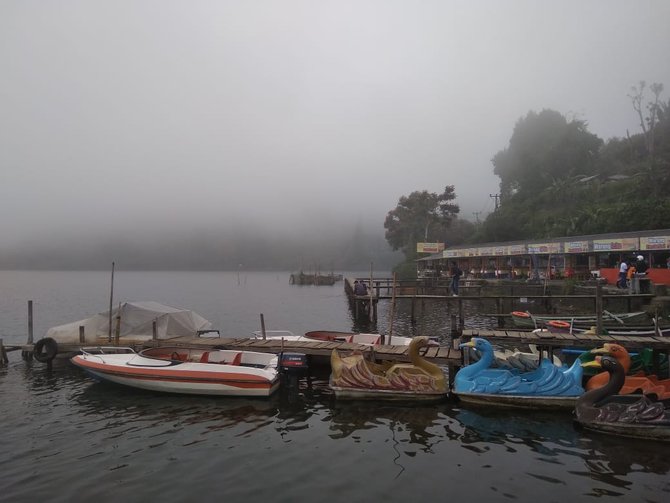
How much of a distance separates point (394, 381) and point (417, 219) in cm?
7466

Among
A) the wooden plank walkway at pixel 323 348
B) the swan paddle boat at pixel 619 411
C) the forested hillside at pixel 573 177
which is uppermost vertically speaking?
the forested hillside at pixel 573 177

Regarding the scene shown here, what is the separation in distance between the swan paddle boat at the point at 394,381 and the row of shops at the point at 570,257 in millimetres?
24703

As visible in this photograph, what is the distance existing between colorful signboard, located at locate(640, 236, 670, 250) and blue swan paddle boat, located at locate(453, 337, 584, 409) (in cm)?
3044

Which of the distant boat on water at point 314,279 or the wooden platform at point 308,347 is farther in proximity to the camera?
the distant boat on water at point 314,279

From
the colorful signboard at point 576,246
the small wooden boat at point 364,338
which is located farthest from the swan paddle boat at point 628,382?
the colorful signboard at point 576,246

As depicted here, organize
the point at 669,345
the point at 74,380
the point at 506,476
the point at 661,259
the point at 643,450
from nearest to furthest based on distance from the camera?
1. the point at 506,476
2. the point at 643,450
3. the point at 669,345
4. the point at 74,380
5. the point at 661,259

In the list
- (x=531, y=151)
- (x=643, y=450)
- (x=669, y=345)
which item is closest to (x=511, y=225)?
(x=531, y=151)

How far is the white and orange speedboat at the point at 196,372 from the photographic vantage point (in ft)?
42.7

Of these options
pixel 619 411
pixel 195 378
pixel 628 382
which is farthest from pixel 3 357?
pixel 628 382

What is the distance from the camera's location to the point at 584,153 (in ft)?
252

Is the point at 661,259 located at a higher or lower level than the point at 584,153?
lower

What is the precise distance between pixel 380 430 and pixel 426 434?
1.08 meters

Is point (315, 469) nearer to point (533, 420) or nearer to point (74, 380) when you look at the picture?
point (533, 420)

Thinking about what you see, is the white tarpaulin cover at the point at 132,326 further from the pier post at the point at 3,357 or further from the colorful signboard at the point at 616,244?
the colorful signboard at the point at 616,244
